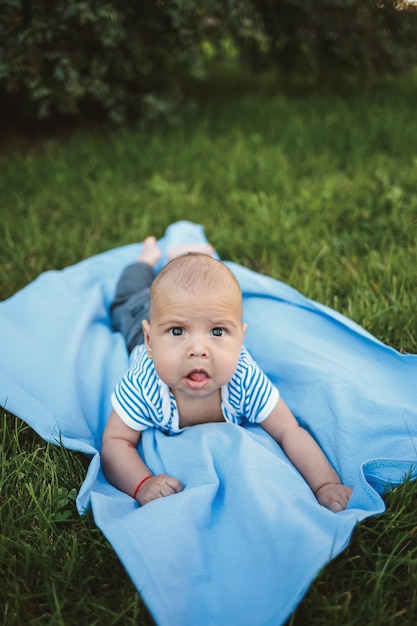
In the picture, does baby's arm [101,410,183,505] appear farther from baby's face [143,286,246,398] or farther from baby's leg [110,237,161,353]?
baby's leg [110,237,161,353]

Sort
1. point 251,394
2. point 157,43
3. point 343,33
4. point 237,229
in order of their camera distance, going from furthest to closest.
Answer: point 343,33 < point 157,43 < point 237,229 < point 251,394

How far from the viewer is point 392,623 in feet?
4.98

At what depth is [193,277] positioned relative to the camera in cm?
187

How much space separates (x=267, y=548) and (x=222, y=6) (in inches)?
148

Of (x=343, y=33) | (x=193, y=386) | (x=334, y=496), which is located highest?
(x=343, y=33)

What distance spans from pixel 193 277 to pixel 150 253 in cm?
125

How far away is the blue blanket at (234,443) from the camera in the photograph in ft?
5.07

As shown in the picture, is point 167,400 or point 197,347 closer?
point 197,347

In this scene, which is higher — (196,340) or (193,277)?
(193,277)

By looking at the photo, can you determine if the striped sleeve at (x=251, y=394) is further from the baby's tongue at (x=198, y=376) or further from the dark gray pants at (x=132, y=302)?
the dark gray pants at (x=132, y=302)

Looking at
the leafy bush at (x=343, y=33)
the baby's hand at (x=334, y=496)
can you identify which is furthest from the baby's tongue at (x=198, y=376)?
the leafy bush at (x=343, y=33)

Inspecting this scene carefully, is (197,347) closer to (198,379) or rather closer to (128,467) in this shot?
(198,379)

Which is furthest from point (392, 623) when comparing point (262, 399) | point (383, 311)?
point (383, 311)

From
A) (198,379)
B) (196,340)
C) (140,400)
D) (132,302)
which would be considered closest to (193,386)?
(198,379)
